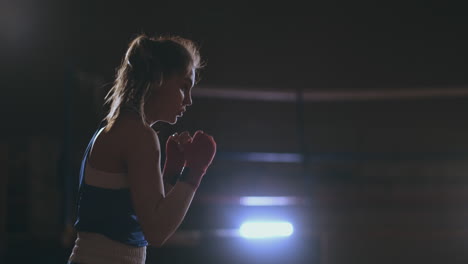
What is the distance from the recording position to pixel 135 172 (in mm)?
959

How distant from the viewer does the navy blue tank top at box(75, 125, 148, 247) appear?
3.20 feet

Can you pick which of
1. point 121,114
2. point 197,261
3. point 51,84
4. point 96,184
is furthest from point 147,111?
point 51,84

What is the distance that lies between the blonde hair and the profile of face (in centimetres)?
1

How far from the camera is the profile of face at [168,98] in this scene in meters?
1.06

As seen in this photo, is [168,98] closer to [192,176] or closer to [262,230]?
[192,176]

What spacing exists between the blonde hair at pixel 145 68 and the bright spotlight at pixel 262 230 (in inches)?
61.8

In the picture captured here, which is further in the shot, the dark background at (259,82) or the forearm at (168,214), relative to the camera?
the dark background at (259,82)

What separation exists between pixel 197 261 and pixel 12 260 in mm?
1390

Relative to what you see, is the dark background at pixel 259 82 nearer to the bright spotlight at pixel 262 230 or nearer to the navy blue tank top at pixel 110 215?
the bright spotlight at pixel 262 230

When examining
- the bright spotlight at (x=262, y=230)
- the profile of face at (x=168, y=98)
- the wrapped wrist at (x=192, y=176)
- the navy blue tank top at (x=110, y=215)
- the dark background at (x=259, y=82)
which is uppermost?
the dark background at (x=259, y=82)

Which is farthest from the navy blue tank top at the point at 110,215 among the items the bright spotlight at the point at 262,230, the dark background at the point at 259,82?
the dark background at the point at 259,82

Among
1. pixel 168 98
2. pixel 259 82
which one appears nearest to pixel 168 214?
pixel 168 98

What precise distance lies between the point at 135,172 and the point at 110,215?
0.09 meters

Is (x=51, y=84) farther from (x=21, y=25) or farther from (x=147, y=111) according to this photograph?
(x=147, y=111)
